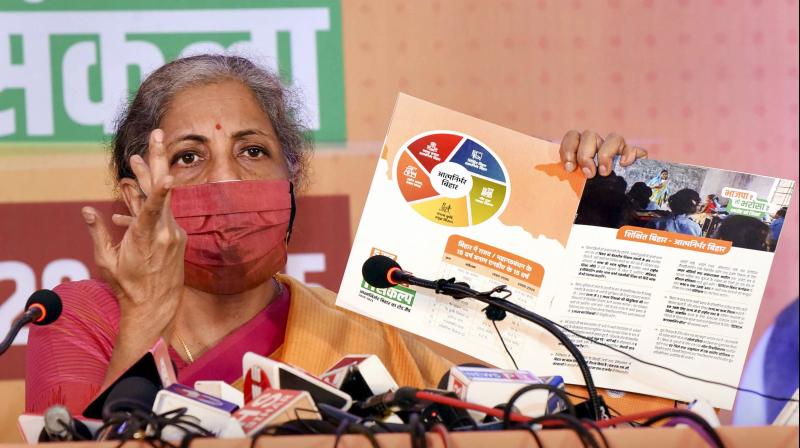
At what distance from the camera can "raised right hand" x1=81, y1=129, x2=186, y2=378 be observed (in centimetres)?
165

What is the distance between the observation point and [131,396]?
1296 mm

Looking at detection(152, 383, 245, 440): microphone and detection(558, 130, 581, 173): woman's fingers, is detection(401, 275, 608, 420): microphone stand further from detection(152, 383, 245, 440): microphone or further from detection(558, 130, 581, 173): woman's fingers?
detection(152, 383, 245, 440): microphone

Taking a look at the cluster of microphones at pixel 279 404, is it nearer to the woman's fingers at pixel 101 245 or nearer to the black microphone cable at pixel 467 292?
the black microphone cable at pixel 467 292

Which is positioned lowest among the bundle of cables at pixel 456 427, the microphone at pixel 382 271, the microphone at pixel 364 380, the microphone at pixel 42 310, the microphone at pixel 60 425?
the microphone at pixel 60 425

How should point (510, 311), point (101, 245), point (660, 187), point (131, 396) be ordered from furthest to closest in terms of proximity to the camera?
point (660, 187)
point (101, 245)
point (510, 311)
point (131, 396)

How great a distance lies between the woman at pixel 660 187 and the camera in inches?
71.3

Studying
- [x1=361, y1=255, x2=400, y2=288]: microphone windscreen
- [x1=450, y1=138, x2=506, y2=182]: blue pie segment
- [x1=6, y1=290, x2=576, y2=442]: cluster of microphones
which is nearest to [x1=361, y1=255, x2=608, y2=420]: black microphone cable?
[x1=361, y1=255, x2=400, y2=288]: microphone windscreen

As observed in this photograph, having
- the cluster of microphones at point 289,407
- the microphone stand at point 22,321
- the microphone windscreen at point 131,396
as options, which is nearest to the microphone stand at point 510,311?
the cluster of microphones at point 289,407

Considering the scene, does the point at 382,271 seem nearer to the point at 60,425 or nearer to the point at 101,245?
the point at 101,245

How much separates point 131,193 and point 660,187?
122cm

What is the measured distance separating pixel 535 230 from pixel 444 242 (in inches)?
6.7

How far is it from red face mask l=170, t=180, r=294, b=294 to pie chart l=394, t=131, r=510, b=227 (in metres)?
0.39

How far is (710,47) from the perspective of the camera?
283cm

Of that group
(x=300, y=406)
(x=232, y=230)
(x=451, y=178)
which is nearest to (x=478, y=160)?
(x=451, y=178)
